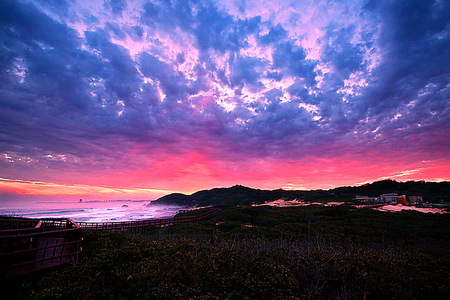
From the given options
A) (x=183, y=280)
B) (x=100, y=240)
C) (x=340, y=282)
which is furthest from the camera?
(x=100, y=240)

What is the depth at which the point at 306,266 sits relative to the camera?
22.2 ft

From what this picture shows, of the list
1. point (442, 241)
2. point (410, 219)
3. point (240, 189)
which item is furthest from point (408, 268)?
point (240, 189)

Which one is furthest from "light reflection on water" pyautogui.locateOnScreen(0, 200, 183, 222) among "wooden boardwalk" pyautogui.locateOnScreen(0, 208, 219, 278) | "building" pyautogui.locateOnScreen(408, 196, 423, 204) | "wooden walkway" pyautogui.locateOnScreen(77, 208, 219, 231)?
"building" pyautogui.locateOnScreen(408, 196, 423, 204)

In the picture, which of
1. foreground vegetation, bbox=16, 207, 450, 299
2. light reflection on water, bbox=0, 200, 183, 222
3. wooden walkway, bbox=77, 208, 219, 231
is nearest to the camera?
foreground vegetation, bbox=16, 207, 450, 299

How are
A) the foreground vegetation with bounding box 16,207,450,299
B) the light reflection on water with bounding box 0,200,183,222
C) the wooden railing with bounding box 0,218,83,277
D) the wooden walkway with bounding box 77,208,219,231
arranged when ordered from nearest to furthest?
1. the foreground vegetation with bounding box 16,207,450,299
2. the wooden railing with bounding box 0,218,83,277
3. the wooden walkway with bounding box 77,208,219,231
4. the light reflection on water with bounding box 0,200,183,222

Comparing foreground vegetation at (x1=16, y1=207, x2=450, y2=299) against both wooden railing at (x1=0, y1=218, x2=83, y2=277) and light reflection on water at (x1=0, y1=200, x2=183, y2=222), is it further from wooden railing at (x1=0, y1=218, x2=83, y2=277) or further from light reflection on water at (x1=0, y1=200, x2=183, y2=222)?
light reflection on water at (x1=0, y1=200, x2=183, y2=222)

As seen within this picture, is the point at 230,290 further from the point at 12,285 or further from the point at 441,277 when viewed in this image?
the point at 441,277

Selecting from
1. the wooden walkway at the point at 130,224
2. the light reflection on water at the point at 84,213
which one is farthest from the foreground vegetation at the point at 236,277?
the light reflection on water at the point at 84,213

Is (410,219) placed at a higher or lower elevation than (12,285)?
lower

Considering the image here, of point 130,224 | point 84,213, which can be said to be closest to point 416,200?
point 130,224

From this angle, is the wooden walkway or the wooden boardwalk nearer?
the wooden boardwalk

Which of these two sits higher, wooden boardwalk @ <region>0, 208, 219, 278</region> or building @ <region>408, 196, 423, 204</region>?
A: wooden boardwalk @ <region>0, 208, 219, 278</region>

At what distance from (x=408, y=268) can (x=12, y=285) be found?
11922 mm

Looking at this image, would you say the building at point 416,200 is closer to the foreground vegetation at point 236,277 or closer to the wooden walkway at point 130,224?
the wooden walkway at point 130,224
